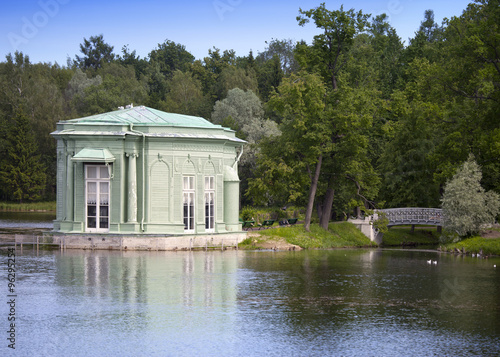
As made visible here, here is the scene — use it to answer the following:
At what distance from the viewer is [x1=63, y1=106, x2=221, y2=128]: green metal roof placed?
4681 centimetres

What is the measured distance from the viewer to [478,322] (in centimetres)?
2534

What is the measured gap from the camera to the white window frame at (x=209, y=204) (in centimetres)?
4791

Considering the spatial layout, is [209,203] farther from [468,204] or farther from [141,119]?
[468,204]

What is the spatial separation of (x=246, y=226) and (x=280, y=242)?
8029 mm

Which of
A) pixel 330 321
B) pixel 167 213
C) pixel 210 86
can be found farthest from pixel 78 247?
pixel 210 86

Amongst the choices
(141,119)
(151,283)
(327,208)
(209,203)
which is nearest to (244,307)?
(151,283)

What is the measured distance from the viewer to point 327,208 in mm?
59344

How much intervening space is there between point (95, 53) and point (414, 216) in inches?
3968

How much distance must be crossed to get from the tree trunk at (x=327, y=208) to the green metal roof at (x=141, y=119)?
14196 millimetres

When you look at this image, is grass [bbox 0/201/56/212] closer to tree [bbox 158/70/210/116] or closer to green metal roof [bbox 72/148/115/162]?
tree [bbox 158/70/210/116]

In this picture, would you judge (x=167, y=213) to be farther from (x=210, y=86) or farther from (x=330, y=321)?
(x=210, y=86)

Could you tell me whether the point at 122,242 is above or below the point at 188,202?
below

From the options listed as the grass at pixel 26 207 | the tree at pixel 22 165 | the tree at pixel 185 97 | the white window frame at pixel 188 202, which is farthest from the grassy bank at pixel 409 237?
the tree at pixel 22 165

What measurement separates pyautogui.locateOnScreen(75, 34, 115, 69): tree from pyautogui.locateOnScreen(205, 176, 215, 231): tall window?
337 ft
